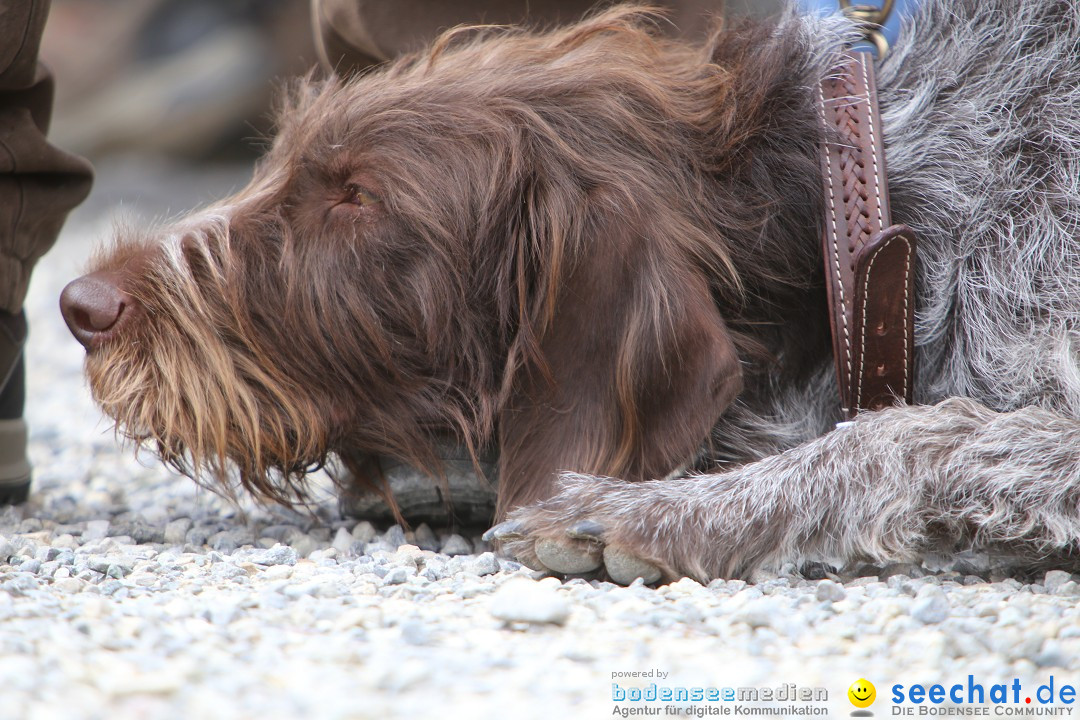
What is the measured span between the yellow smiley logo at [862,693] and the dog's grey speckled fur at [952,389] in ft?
2.43

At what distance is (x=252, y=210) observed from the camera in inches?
112

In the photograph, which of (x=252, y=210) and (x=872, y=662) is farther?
(x=252, y=210)

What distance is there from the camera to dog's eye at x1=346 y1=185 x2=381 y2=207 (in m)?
2.72

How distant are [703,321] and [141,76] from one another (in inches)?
404

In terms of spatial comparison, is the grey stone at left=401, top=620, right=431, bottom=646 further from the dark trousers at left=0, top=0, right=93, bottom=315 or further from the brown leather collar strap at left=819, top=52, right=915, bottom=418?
the dark trousers at left=0, top=0, right=93, bottom=315

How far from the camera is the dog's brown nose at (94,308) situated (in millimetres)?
2746

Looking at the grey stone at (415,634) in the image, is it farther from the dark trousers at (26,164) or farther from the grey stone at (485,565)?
the dark trousers at (26,164)

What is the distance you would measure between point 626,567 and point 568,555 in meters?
0.13

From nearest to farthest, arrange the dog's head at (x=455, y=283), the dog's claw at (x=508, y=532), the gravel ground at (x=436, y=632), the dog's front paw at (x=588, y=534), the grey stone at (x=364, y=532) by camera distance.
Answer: the gravel ground at (x=436, y=632) < the dog's front paw at (x=588, y=534) < the dog's claw at (x=508, y=532) < the dog's head at (x=455, y=283) < the grey stone at (x=364, y=532)

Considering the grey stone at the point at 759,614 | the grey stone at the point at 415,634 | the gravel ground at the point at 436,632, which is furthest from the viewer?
the grey stone at the point at 759,614

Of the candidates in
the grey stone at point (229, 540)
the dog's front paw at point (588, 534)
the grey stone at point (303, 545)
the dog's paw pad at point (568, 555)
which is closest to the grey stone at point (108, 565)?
the grey stone at point (229, 540)

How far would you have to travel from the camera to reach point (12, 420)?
10.7ft

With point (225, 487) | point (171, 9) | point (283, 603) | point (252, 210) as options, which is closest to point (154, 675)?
point (283, 603)

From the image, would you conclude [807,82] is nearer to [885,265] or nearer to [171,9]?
[885,265]
